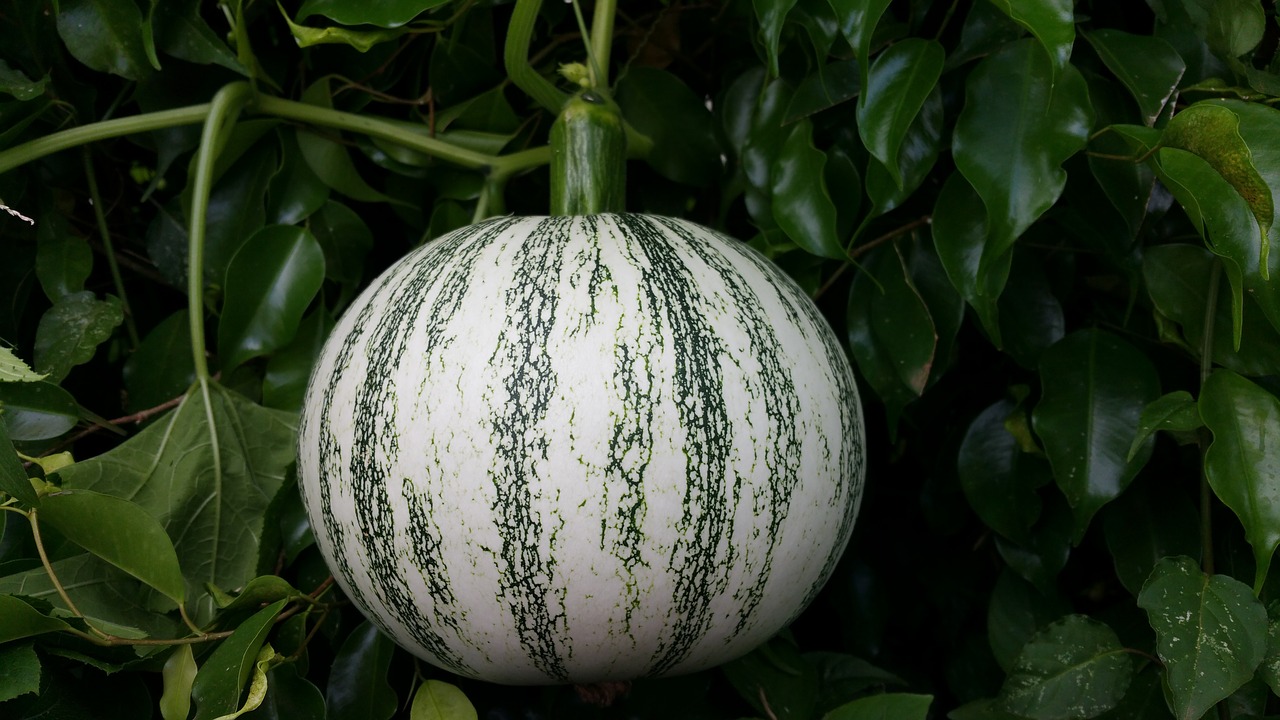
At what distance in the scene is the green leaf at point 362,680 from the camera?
2.45 ft

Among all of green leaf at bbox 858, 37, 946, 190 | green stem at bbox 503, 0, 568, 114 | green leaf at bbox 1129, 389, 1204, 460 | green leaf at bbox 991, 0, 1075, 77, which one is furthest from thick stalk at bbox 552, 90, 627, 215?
green leaf at bbox 1129, 389, 1204, 460

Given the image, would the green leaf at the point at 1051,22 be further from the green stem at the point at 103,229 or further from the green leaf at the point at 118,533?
the green stem at the point at 103,229

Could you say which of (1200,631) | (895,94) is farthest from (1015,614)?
(895,94)

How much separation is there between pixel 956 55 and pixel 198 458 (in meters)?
0.65

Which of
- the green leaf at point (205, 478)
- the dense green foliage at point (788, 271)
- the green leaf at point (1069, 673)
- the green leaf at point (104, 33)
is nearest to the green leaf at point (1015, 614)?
the dense green foliage at point (788, 271)

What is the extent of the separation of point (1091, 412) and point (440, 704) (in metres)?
0.52

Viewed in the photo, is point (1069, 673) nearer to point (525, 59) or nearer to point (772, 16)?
point (772, 16)

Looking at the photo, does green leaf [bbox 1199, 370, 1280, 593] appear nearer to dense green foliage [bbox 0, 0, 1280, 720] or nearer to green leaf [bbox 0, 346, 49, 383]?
dense green foliage [bbox 0, 0, 1280, 720]

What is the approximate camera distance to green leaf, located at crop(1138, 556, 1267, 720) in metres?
0.59

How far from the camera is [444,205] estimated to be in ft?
2.89

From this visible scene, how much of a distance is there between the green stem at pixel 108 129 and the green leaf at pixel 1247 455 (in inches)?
30.8

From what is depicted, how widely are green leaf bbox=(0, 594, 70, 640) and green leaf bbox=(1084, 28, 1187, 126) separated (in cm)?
77

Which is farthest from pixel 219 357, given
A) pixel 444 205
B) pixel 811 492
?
pixel 811 492

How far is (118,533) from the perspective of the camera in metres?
0.64
